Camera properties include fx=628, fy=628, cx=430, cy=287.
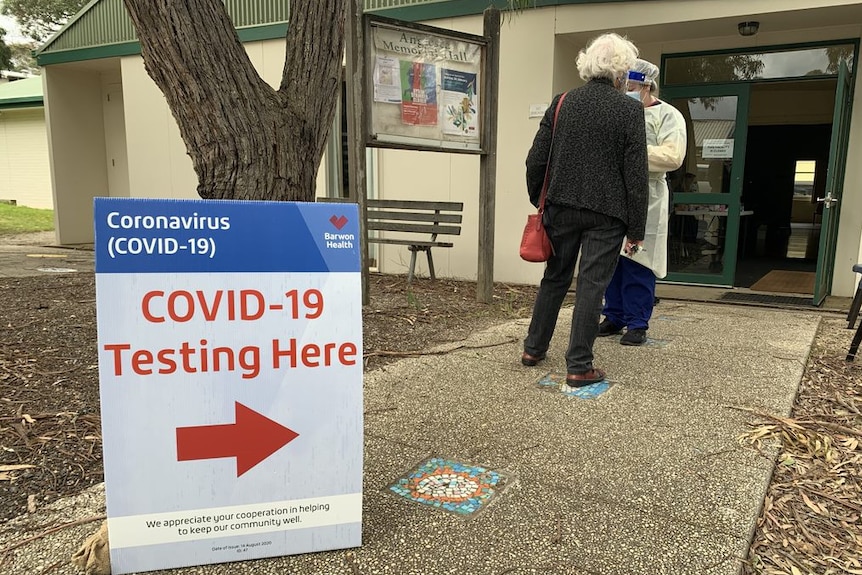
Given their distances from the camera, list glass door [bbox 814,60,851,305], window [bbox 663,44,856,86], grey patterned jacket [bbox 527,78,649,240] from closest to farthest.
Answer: grey patterned jacket [bbox 527,78,649,240] < glass door [bbox 814,60,851,305] < window [bbox 663,44,856,86]

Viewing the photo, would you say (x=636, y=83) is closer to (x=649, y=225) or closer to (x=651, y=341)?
(x=649, y=225)

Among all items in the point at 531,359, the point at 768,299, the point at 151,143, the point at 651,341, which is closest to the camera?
the point at 531,359

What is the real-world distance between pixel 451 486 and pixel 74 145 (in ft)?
39.8

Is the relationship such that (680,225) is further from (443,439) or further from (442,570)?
(442,570)

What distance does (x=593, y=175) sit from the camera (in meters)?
3.40

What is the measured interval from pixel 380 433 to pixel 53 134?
37.5 feet

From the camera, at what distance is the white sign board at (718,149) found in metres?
7.44

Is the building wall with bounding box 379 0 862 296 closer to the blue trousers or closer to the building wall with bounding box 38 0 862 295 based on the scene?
the building wall with bounding box 38 0 862 295

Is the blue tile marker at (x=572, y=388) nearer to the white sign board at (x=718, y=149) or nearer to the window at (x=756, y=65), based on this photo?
the white sign board at (x=718, y=149)

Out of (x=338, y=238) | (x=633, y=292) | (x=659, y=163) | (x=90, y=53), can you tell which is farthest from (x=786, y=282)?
(x=90, y=53)

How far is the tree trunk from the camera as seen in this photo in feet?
10.6

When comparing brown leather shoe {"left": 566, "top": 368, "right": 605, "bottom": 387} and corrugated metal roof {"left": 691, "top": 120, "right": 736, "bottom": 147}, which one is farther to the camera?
corrugated metal roof {"left": 691, "top": 120, "right": 736, "bottom": 147}

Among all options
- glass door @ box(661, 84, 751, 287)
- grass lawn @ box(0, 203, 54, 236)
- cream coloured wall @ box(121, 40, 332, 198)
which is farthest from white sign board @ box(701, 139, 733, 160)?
grass lawn @ box(0, 203, 54, 236)

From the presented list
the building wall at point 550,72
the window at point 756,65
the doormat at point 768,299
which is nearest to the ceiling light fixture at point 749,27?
the building wall at point 550,72
